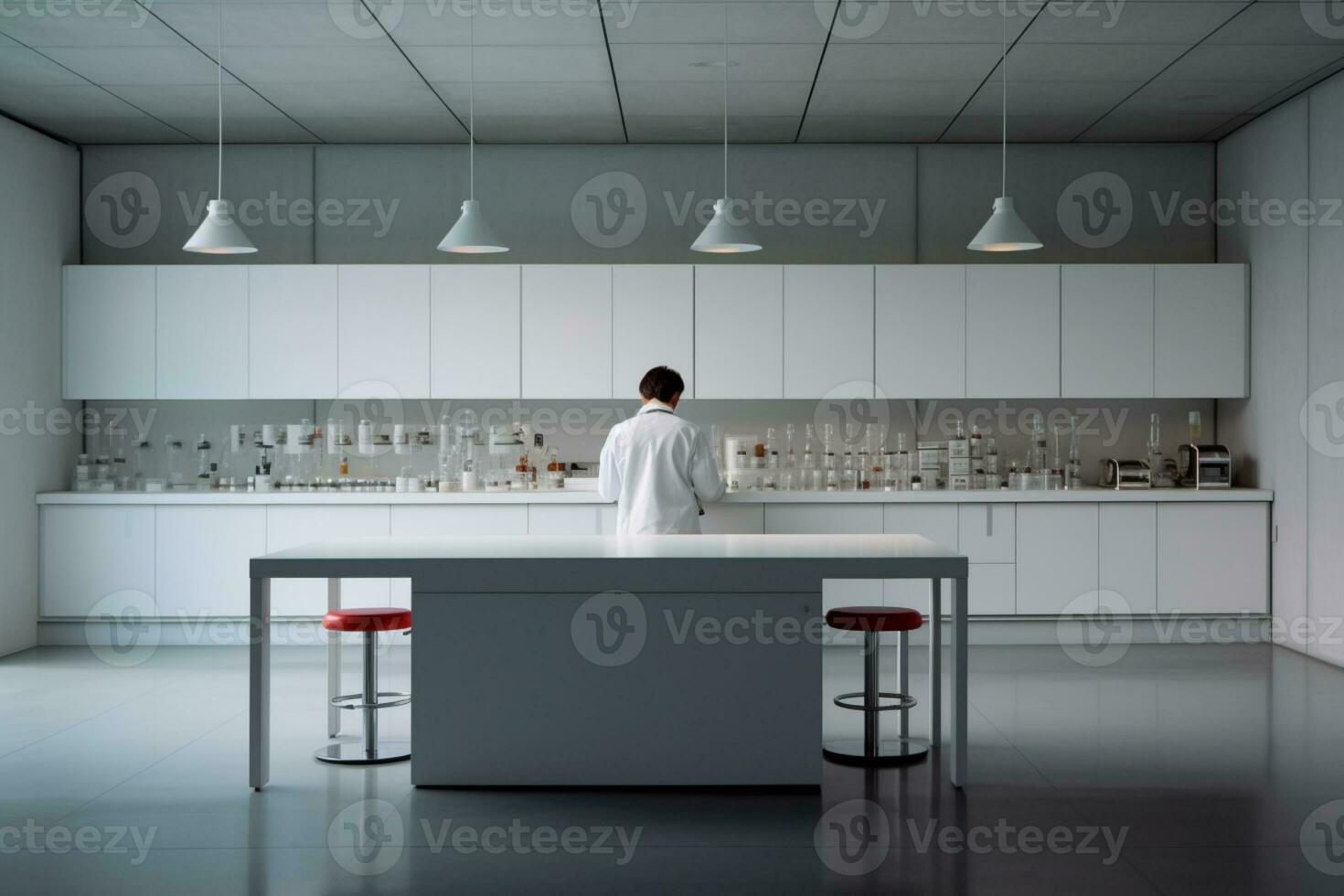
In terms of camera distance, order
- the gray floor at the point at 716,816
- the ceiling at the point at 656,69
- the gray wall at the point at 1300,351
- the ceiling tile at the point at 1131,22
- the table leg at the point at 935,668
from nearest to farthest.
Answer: the gray floor at the point at 716,816 < the table leg at the point at 935,668 < the ceiling tile at the point at 1131,22 < the ceiling at the point at 656,69 < the gray wall at the point at 1300,351

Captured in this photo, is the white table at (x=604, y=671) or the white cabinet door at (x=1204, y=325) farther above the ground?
the white cabinet door at (x=1204, y=325)

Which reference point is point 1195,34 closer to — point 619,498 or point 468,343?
point 619,498

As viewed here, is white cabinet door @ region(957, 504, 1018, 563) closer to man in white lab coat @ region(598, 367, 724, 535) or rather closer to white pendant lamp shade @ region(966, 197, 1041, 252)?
white pendant lamp shade @ region(966, 197, 1041, 252)

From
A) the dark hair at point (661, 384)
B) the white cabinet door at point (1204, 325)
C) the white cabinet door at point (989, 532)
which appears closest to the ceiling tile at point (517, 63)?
the dark hair at point (661, 384)

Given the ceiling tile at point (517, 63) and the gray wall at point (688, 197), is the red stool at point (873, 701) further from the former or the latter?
the gray wall at point (688, 197)

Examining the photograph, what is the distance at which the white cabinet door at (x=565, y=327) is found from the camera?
6879 mm

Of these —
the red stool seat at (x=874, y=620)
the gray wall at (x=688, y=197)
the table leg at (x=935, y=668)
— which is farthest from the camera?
the gray wall at (x=688, y=197)

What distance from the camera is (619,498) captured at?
5262mm

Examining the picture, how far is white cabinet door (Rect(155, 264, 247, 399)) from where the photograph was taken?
22.5 ft

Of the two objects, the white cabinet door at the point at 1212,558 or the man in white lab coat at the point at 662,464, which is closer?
the man in white lab coat at the point at 662,464

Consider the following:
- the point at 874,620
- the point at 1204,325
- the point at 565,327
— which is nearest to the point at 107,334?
the point at 565,327

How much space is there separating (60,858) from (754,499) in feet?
13.3

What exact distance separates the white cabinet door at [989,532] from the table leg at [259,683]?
3986 mm

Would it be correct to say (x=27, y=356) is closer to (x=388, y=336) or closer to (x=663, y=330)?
(x=388, y=336)
